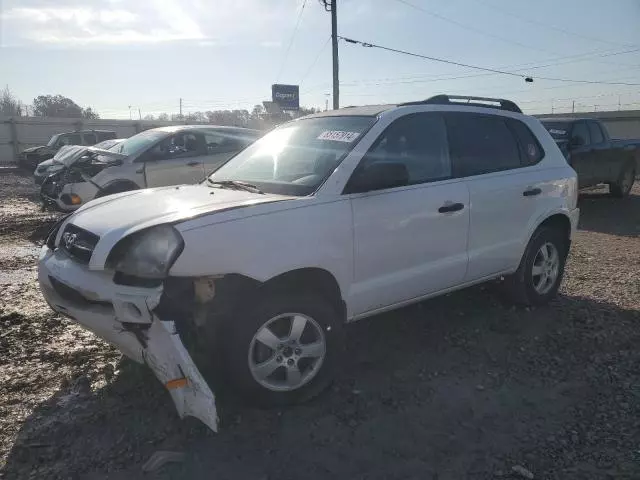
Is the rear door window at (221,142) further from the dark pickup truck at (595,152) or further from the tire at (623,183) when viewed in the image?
the tire at (623,183)

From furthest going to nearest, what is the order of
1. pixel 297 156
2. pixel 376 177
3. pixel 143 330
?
1. pixel 297 156
2. pixel 376 177
3. pixel 143 330

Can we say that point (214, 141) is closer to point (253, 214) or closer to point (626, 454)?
point (253, 214)

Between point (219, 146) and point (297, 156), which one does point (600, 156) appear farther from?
point (297, 156)

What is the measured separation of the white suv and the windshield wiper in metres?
0.02

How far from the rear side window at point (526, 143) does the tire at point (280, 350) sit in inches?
98.1

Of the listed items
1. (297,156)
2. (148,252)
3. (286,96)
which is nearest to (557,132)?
(297,156)

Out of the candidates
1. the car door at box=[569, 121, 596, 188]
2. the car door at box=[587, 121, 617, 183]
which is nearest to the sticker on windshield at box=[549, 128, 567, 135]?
the car door at box=[569, 121, 596, 188]

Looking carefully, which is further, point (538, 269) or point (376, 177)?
point (538, 269)

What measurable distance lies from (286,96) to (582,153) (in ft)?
74.0

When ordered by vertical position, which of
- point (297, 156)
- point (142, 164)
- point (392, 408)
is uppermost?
point (297, 156)

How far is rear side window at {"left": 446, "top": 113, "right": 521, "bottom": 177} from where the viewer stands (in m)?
4.10

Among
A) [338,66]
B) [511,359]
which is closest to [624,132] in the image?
[338,66]

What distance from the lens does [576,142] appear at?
1046 cm

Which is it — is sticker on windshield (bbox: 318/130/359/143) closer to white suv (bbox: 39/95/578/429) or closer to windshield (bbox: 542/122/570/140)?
white suv (bbox: 39/95/578/429)
